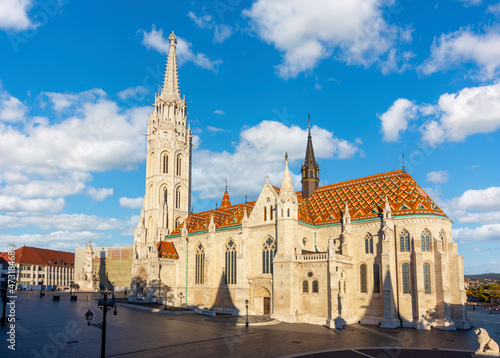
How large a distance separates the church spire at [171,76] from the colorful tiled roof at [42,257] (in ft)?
230

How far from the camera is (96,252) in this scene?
108812 millimetres

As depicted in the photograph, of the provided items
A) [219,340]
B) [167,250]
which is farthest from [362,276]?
[167,250]

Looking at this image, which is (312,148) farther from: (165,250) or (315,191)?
(165,250)

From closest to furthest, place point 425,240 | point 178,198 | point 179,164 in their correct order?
point 425,240
point 178,198
point 179,164

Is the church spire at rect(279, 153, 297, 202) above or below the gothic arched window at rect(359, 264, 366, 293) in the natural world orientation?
above

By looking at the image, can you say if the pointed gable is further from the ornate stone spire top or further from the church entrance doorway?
the church entrance doorway

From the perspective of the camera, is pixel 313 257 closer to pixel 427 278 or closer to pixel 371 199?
pixel 371 199

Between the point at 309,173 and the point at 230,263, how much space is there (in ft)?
57.2

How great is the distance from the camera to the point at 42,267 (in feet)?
371

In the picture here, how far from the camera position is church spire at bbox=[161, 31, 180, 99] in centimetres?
7356

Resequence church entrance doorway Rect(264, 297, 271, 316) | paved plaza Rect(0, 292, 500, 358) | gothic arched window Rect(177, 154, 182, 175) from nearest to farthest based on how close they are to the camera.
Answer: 1. paved plaza Rect(0, 292, 500, 358)
2. church entrance doorway Rect(264, 297, 271, 316)
3. gothic arched window Rect(177, 154, 182, 175)

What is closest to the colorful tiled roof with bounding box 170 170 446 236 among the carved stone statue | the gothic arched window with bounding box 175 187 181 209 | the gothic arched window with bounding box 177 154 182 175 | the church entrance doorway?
the church entrance doorway

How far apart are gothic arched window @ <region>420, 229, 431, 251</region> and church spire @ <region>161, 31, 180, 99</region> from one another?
164ft

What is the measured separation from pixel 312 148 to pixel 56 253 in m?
99.8
